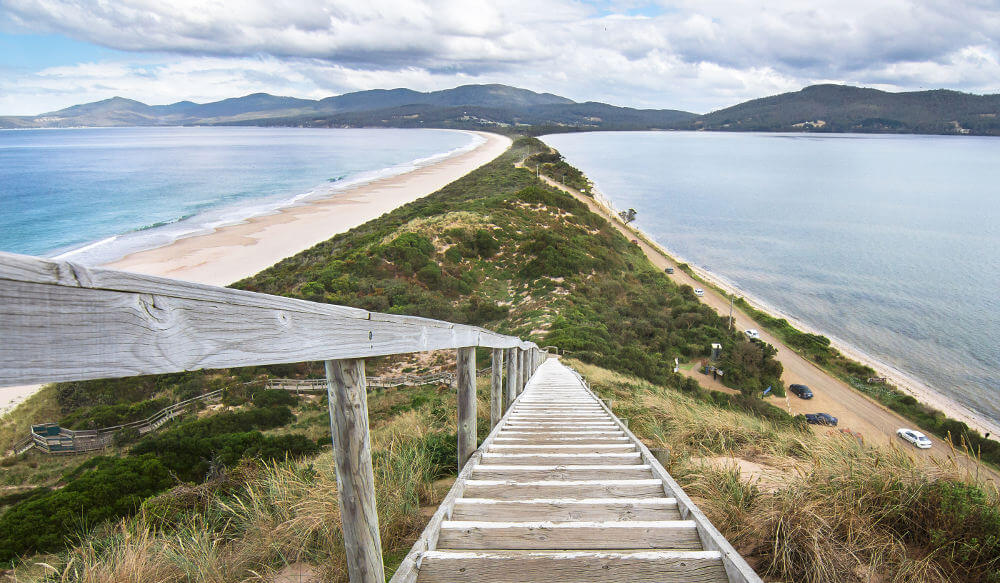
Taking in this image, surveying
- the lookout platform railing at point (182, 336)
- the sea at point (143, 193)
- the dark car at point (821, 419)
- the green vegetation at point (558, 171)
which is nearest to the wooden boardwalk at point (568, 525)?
the lookout platform railing at point (182, 336)

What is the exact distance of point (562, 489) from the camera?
2.75m

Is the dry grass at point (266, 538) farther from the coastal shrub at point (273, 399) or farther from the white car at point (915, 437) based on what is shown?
the white car at point (915, 437)

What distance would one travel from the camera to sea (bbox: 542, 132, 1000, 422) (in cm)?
2986

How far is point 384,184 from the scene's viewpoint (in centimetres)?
6425

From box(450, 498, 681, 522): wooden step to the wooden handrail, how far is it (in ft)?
4.33

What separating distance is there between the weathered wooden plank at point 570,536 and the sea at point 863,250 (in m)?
30.3

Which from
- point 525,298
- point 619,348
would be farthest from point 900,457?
point 525,298

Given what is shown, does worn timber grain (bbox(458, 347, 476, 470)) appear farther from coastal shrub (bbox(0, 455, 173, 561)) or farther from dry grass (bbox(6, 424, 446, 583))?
coastal shrub (bbox(0, 455, 173, 561))

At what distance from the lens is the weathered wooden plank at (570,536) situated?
2152 mm

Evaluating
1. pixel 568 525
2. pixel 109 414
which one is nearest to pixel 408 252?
pixel 109 414

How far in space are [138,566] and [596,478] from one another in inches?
104

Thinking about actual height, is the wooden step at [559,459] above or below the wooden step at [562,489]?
below

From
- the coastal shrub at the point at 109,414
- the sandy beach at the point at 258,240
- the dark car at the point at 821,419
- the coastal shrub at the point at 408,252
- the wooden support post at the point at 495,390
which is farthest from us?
the sandy beach at the point at 258,240

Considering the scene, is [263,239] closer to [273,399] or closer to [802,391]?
[273,399]
